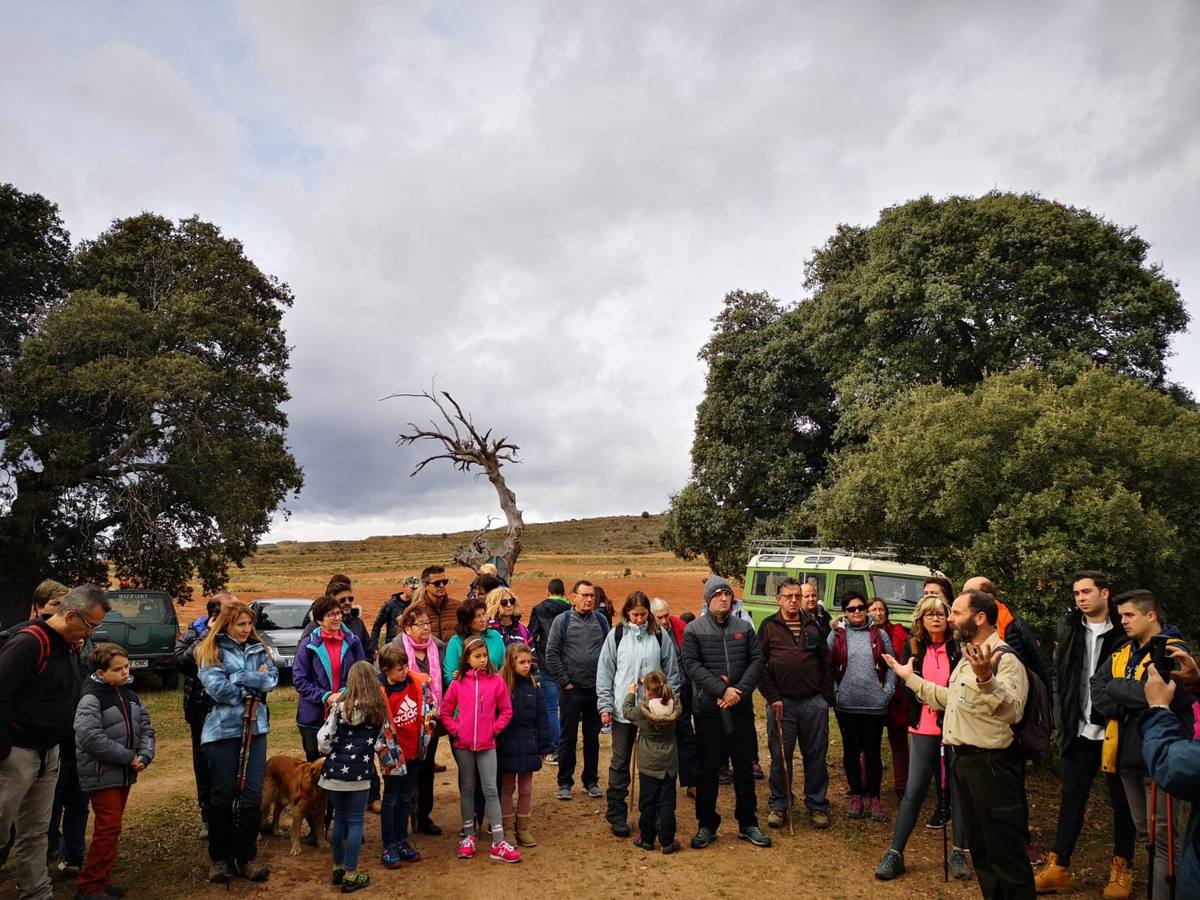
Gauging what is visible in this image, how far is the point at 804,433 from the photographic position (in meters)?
21.1

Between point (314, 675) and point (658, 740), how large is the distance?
9.30ft

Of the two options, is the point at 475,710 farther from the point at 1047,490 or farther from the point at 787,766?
the point at 1047,490

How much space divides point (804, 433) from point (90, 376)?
670 inches

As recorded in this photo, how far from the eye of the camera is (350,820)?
5473 mm

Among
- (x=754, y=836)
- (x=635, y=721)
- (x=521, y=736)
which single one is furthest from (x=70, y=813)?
(x=754, y=836)

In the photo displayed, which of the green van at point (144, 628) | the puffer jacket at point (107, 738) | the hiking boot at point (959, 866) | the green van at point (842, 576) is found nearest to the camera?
the puffer jacket at point (107, 738)

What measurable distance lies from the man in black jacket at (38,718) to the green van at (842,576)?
10.1m

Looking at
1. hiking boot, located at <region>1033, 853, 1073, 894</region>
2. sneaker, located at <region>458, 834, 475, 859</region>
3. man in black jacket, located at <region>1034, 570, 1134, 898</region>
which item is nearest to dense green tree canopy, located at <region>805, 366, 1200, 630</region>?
man in black jacket, located at <region>1034, 570, 1134, 898</region>

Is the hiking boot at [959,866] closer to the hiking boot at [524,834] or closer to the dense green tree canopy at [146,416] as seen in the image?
the hiking boot at [524,834]

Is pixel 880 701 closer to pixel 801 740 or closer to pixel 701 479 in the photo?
pixel 801 740

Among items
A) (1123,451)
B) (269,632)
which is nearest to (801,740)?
(1123,451)

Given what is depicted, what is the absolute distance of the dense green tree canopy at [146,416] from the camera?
1620 cm

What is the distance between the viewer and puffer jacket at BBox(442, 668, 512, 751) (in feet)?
20.0

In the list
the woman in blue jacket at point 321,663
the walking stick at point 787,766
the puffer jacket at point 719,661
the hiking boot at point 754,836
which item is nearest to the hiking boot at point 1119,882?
the walking stick at point 787,766
